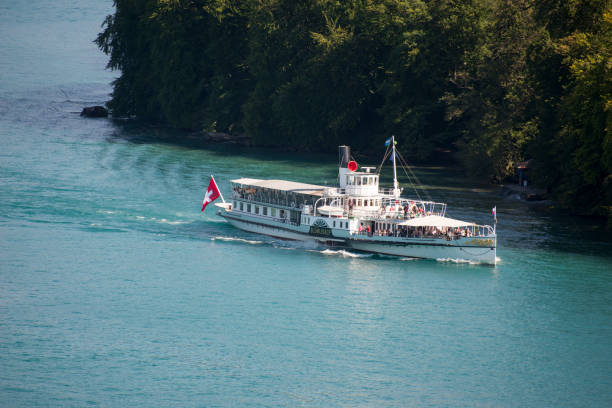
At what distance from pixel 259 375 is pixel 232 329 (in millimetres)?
6269

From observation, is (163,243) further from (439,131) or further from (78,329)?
(439,131)

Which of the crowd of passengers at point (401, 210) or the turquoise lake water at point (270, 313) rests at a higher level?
the crowd of passengers at point (401, 210)

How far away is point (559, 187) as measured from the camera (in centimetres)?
8488

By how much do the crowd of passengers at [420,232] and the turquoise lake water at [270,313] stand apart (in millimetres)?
2209

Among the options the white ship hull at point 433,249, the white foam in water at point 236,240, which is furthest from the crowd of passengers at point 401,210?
the white foam in water at point 236,240

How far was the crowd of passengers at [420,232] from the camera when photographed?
6819 centimetres

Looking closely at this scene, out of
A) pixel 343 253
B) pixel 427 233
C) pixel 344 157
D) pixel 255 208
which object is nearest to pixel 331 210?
pixel 343 253

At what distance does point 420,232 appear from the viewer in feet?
227

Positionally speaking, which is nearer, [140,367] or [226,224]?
[140,367]

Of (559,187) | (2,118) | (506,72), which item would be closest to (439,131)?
(506,72)

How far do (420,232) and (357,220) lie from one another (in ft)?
17.7

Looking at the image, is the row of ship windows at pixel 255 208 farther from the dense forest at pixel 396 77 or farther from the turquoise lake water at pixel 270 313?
the dense forest at pixel 396 77

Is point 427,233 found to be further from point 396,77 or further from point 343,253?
point 396,77

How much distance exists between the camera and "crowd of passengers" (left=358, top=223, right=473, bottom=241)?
68.2 meters
